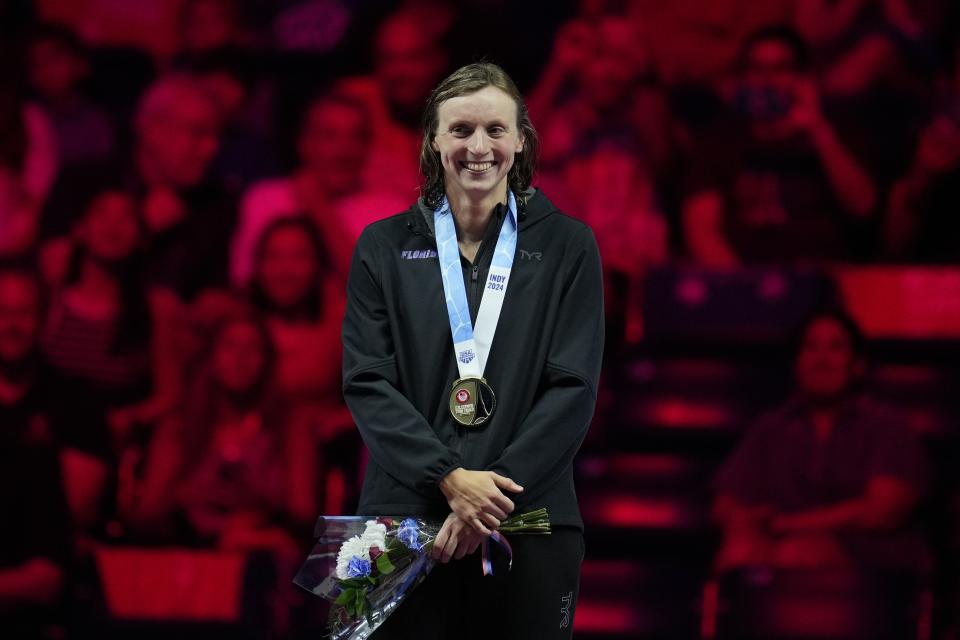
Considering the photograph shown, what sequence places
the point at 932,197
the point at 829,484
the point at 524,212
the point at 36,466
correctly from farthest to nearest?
the point at 36,466 < the point at 932,197 < the point at 829,484 < the point at 524,212

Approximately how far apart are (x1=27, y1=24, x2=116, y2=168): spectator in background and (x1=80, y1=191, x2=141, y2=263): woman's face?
20 cm

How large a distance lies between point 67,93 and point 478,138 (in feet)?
12.4

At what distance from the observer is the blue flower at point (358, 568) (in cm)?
212

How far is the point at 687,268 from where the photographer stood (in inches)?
204

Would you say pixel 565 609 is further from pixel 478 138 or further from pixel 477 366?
pixel 478 138

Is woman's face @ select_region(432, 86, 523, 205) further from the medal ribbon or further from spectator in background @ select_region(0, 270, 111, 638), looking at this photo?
spectator in background @ select_region(0, 270, 111, 638)

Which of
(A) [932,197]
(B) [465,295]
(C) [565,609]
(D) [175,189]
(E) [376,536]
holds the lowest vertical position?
(C) [565,609]

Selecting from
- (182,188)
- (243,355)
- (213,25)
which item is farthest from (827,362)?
(213,25)

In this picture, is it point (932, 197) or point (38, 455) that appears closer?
point (932, 197)

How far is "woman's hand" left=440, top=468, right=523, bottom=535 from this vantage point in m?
2.05

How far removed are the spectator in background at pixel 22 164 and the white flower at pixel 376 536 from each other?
3.79m

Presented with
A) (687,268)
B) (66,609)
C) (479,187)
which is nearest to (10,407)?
(66,609)

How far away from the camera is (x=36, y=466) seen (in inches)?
207

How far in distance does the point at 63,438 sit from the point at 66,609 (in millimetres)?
724
